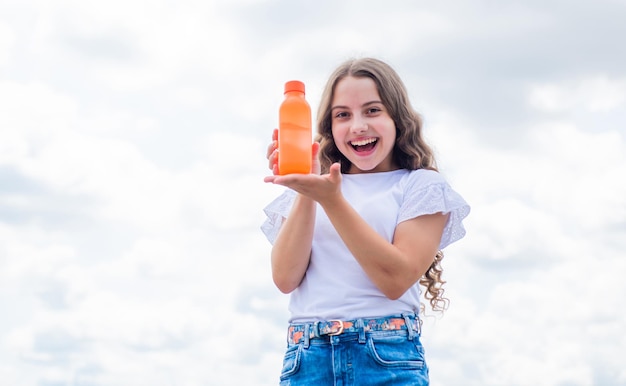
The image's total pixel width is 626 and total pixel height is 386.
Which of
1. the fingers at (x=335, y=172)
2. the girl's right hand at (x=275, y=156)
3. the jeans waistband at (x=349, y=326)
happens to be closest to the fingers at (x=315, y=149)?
the girl's right hand at (x=275, y=156)

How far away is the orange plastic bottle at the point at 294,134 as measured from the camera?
14.5 feet

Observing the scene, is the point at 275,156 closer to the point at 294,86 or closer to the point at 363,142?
the point at 294,86

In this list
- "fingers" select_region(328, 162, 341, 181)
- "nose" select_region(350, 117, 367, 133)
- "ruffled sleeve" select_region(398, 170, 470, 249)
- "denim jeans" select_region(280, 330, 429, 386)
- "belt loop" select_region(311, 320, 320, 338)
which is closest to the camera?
"fingers" select_region(328, 162, 341, 181)

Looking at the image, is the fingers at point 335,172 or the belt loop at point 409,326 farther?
the belt loop at point 409,326

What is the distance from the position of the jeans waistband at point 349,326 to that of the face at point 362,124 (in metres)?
1.08

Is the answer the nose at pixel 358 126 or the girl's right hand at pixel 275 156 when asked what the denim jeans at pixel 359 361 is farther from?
the nose at pixel 358 126

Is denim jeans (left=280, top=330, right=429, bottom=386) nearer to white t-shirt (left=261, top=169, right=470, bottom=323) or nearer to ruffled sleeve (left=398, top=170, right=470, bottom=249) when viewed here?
white t-shirt (left=261, top=169, right=470, bottom=323)

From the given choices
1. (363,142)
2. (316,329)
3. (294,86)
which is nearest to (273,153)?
(294,86)

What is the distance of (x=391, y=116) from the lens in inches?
200

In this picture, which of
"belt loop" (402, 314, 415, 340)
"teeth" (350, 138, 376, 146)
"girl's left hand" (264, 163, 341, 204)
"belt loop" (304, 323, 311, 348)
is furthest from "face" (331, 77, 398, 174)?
"belt loop" (304, 323, 311, 348)

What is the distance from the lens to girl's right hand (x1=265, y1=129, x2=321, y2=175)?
453 cm

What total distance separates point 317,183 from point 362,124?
91 centimetres

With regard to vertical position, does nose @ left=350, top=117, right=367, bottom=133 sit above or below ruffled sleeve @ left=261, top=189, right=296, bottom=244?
above

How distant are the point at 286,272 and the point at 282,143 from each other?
2.79 feet
